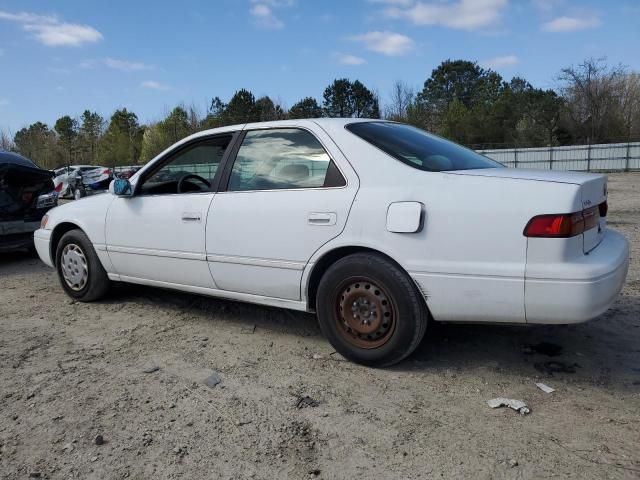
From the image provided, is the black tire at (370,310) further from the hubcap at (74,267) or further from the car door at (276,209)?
the hubcap at (74,267)

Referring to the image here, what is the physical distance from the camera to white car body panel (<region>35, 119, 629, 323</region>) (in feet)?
9.21

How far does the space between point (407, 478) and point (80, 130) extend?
2346 inches

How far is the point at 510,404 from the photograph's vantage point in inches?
114

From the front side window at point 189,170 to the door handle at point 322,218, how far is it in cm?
113

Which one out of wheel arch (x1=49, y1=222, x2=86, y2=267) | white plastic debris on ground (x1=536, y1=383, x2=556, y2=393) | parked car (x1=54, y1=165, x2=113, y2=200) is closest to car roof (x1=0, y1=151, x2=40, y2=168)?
wheel arch (x1=49, y1=222, x2=86, y2=267)

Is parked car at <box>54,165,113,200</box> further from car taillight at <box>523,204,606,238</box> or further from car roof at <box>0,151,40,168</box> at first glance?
car taillight at <box>523,204,606,238</box>

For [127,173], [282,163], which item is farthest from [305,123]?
A: [127,173]

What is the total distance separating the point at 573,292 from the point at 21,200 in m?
7.20

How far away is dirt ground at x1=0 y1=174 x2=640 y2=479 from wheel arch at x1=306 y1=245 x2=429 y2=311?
447 mm

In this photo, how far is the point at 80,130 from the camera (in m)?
54.9

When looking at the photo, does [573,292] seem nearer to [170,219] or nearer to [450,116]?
[170,219]

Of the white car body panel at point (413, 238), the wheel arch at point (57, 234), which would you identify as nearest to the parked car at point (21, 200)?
the wheel arch at point (57, 234)

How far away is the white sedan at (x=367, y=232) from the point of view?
2828mm

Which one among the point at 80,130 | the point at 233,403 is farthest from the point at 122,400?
the point at 80,130
